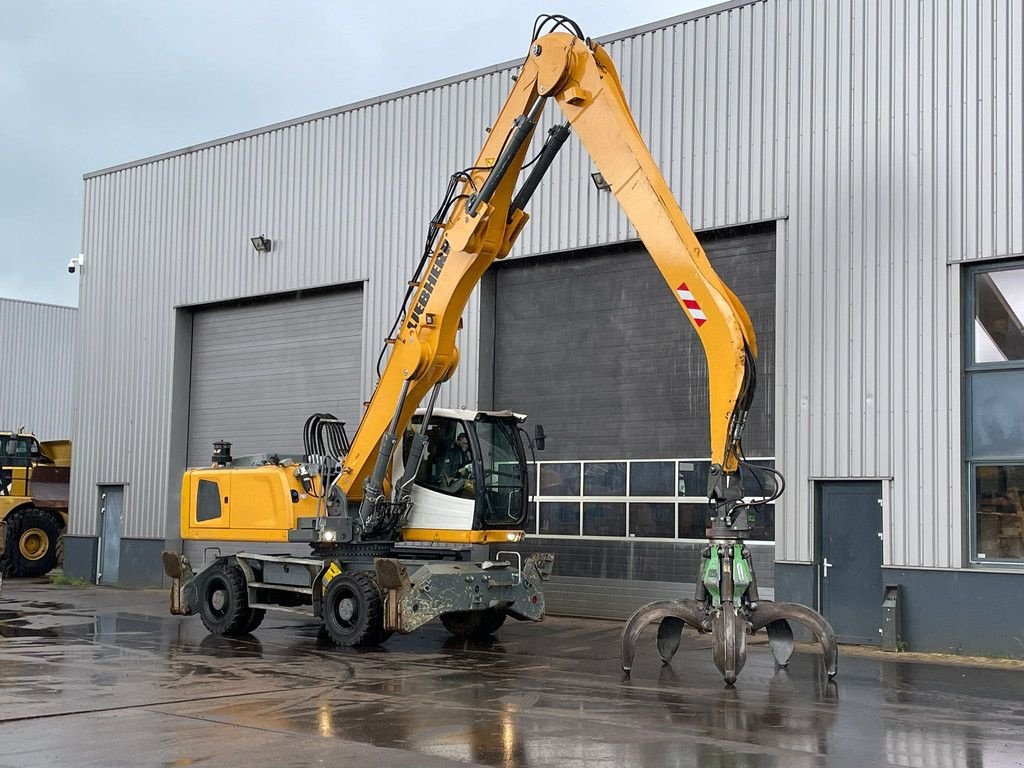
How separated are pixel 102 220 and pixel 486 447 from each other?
1519 centimetres

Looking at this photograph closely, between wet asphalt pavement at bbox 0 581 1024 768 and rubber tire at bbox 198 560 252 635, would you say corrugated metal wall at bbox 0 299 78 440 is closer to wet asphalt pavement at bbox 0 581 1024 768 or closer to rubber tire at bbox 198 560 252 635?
rubber tire at bbox 198 560 252 635

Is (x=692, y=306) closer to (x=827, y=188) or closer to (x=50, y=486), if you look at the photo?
(x=827, y=188)

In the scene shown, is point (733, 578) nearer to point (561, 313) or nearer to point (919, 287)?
point (919, 287)

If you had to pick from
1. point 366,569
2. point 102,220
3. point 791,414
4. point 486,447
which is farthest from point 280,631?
point 102,220

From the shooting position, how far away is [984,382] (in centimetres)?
1541

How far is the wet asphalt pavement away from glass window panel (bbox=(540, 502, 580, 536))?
369 cm

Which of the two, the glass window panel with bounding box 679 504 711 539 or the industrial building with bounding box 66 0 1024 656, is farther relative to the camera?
the glass window panel with bounding box 679 504 711 539

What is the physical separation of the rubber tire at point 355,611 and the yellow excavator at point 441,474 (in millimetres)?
23

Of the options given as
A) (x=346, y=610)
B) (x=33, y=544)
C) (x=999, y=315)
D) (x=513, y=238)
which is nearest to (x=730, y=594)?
(x=346, y=610)

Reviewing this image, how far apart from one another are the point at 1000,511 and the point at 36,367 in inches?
1543

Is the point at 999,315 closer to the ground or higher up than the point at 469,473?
higher up

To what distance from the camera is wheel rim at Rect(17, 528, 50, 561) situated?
29.0 m

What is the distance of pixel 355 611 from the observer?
15.0m

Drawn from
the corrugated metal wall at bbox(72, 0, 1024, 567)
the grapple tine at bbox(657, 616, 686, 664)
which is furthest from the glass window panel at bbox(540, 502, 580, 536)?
the grapple tine at bbox(657, 616, 686, 664)
